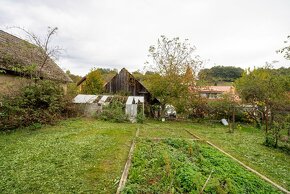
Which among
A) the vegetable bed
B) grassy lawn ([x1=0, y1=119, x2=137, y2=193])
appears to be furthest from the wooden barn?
the vegetable bed

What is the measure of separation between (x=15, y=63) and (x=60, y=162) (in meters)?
8.46

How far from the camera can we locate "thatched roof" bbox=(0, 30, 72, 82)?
1035cm

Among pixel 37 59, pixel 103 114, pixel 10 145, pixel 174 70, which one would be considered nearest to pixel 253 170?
pixel 10 145

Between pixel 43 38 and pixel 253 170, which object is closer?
pixel 253 170

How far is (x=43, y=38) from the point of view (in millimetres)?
11602

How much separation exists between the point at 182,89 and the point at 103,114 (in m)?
6.74

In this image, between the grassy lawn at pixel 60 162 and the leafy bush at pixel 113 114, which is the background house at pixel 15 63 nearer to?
the grassy lawn at pixel 60 162

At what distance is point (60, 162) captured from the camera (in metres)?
5.25

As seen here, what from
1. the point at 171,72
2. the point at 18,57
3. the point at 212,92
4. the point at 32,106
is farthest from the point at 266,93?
the point at 18,57

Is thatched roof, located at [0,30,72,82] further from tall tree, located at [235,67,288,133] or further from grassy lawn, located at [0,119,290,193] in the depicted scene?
tall tree, located at [235,67,288,133]

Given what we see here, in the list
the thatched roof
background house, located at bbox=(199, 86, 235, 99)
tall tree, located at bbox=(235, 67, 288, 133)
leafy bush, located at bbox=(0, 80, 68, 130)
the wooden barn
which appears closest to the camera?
leafy bush, located at bbox=(0, 80, 68, 130)

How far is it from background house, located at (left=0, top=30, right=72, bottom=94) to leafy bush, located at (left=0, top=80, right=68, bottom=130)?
92cm

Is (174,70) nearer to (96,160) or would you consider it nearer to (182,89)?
(182,89)

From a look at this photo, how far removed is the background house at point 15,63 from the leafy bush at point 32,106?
92cm
